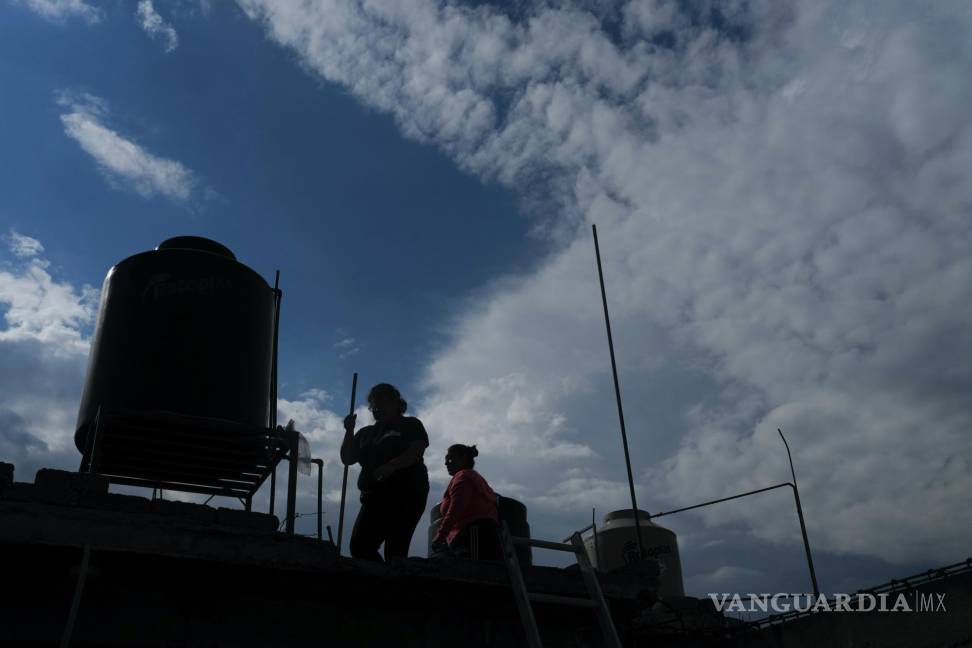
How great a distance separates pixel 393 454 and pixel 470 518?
2.49 ft

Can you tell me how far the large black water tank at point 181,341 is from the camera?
6359 millimetres

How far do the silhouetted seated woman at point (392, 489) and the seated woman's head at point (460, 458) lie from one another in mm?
412

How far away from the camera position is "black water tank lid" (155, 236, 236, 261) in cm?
751

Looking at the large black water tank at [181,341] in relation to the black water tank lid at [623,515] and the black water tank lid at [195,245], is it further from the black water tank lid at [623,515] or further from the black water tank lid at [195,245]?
the black water tank lid at [623,515]

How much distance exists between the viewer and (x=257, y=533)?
15.9 feet

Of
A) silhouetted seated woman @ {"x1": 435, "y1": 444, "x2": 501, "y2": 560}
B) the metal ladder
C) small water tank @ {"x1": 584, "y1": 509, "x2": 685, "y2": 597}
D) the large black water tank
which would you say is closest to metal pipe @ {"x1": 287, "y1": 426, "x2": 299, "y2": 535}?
the large black water tank

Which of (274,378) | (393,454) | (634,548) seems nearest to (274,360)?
(274,378)

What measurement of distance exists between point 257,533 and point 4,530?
4.52 ft

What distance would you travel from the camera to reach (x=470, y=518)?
19.0ft

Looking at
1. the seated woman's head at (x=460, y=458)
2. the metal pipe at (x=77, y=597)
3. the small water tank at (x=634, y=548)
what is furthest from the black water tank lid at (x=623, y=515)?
the metal pipe at (x=77, y=597)

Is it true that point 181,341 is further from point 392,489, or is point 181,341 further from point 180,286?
point 392,489

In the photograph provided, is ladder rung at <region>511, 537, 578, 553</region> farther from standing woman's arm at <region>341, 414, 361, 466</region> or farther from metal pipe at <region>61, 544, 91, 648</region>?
metal pipe at <region>61, 544, 91, 648</region>

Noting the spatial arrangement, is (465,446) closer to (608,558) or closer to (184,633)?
(184,633)

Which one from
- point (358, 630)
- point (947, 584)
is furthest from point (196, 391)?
point (947, 584)
